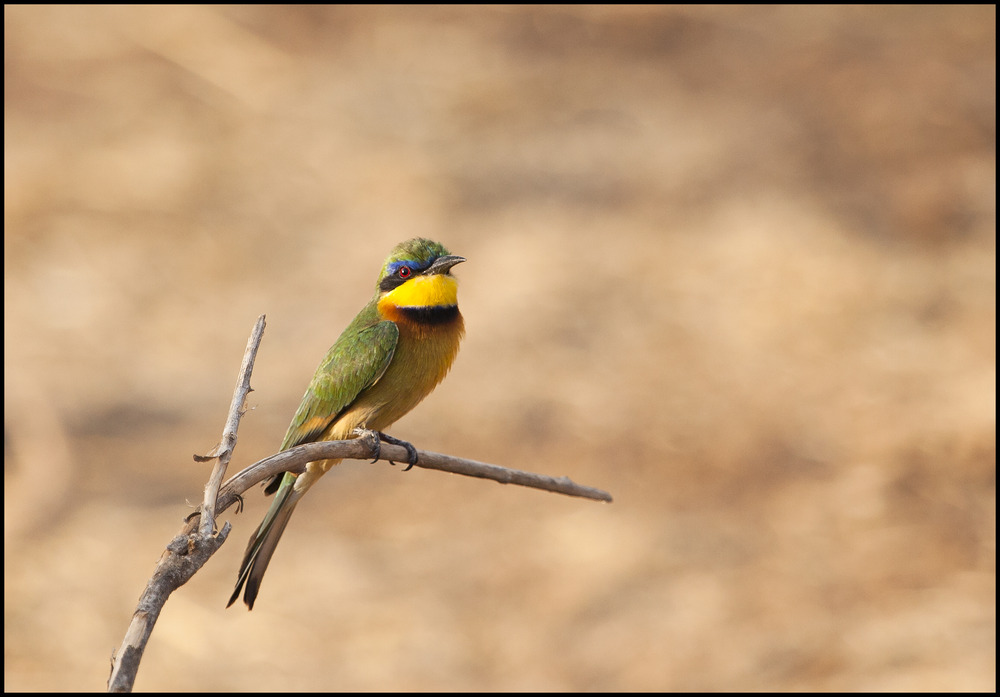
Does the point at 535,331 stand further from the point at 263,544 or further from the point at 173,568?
the point at 173,568

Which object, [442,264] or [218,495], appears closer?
[218,495]

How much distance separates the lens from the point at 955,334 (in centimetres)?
765

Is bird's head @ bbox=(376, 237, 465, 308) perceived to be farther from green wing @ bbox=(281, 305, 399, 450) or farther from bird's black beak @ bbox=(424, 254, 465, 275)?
green wing @ bbox=(281, 305, 399, 450)

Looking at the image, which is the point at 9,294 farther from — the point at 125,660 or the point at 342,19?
the point at 125,660

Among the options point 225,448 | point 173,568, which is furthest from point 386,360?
point 173,568

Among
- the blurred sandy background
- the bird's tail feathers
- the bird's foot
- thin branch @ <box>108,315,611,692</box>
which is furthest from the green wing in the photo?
the blurred sandy background

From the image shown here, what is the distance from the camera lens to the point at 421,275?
9.49ft

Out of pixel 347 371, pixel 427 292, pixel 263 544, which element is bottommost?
pixel 263 544

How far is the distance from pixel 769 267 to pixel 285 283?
4.09 metres

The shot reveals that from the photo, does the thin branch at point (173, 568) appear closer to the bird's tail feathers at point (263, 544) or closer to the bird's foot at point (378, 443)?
the bird's tail feathers at point (263, 544)

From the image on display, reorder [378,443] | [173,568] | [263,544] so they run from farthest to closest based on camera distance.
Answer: [378,443]
[263,544]
[173,568]

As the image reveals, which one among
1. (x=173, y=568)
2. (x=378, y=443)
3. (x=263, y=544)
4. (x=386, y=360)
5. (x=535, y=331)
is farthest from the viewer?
(x=535, y=331)

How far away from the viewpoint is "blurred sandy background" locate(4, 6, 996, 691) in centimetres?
595

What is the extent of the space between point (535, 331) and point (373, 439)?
5.01 metres
